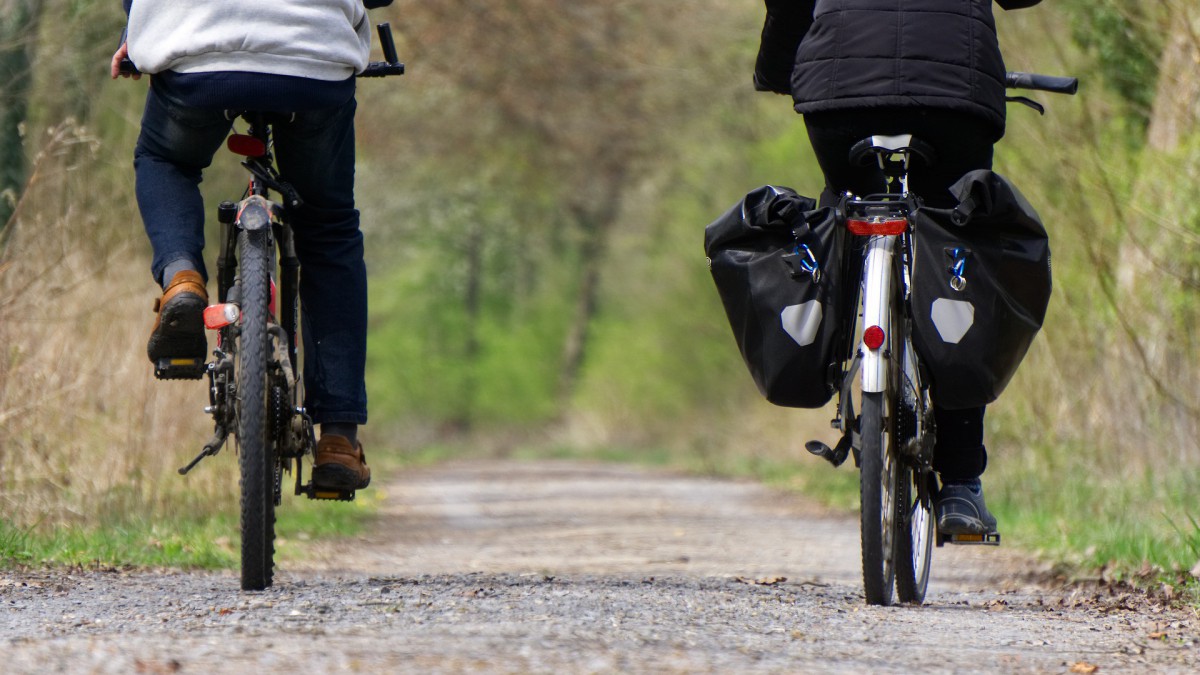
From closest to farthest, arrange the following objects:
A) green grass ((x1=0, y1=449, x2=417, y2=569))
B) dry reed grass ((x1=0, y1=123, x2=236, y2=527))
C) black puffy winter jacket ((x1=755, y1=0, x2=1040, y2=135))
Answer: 1. black puffy winter jacket ((x1=755, y1=0, x2=1040, y2=135))
2. green grass ((x1=0, y1=449, x2=417, y2=569))
3. dry reed grass ((x1=0, y1=123, x2=236, y2=527))

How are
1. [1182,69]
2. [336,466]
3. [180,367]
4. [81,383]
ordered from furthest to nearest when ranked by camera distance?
1. [1182,69]
2. [81,383]
3. [336,466]
4. [180,367]

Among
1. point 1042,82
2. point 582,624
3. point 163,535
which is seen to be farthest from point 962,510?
point 163,535

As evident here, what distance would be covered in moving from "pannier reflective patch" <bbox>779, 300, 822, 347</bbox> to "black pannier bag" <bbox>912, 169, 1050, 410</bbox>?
0.75 ft

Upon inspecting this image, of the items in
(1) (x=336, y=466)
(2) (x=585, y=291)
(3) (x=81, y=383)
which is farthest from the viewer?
(2) (x=585, y=291)

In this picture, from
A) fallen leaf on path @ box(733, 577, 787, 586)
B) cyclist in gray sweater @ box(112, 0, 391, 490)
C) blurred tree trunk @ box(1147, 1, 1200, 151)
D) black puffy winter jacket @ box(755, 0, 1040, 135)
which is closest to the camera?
black puffy winter jacket @ box(755, 0, 1040, 135)

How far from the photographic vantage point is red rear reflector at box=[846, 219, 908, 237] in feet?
13.0

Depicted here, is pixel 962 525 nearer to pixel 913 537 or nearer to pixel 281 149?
pixel 913 537

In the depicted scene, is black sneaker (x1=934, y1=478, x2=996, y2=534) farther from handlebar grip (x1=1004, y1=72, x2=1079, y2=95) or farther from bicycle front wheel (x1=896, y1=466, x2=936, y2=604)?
handlebar grip (x1=1004, y1=72, x2=1079, y2=95)

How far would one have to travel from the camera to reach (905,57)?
13.0 ft

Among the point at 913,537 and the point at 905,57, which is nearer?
the point at 905,57

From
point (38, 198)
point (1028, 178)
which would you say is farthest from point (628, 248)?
point (38, 198)

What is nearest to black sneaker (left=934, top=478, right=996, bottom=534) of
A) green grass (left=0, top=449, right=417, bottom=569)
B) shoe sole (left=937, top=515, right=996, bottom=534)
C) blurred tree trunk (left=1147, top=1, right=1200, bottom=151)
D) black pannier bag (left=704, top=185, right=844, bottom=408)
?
shoe sole (left=937, top=515, right=996, bottom=534)

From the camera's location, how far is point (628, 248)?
33000 millimetres

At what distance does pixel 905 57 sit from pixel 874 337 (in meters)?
0.67
